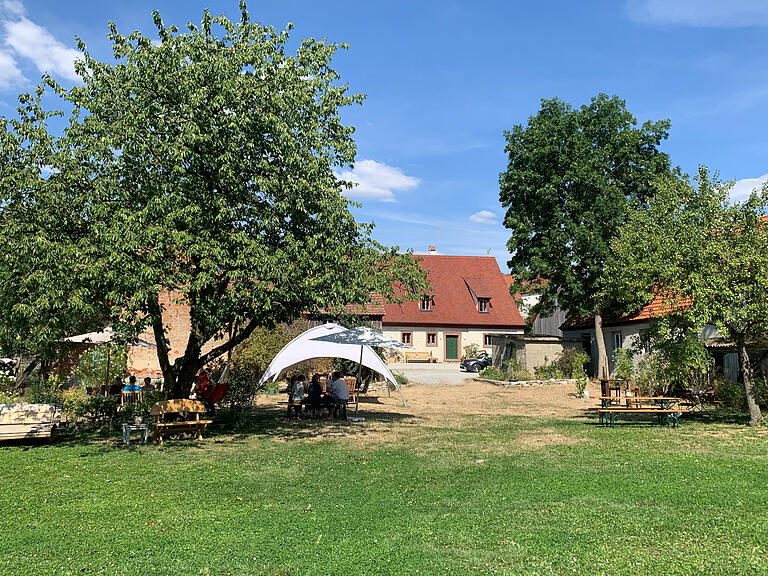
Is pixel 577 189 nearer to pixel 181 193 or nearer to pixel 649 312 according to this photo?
pixel 649 312

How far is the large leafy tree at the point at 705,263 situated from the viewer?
14.7 m

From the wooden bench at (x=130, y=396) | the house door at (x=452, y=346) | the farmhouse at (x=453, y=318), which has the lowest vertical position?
the wooden bench at (x=130, y=396)

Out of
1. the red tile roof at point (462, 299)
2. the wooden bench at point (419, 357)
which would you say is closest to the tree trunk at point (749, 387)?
the red tile roof at point (462, 299)

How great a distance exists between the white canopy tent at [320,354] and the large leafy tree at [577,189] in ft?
51.3

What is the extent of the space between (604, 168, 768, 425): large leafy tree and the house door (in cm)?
3359

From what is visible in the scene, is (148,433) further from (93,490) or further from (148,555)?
(148,555)

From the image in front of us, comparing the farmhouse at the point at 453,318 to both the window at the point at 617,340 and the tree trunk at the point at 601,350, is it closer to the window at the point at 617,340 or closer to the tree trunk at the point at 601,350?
the window at the point at 617,340

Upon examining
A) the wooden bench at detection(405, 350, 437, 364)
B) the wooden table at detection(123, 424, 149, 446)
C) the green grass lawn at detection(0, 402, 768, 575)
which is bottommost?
the green grass lawn at detection(0, 402, 768, 575)

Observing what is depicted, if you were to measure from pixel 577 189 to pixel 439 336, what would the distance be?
2036 cm

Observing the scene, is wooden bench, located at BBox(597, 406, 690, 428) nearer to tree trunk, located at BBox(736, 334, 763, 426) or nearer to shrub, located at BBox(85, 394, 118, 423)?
tree trunk, located at BBox(736, 334, 763, 426)

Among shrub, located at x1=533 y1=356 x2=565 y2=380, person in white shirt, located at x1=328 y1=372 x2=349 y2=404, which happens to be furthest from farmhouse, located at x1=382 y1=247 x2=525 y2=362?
person in white shirt, located at x1=328 y1=372 x2=349 y2=404

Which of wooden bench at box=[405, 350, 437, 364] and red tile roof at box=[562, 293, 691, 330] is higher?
red tile roof at box=[562, 293, 691, 330]

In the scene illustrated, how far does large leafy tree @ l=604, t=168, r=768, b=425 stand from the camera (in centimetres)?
1466

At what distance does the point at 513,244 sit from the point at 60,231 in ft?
86.3
